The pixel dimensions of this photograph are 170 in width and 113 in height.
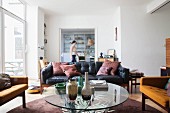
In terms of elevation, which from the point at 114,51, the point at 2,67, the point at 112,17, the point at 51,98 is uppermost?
the point at 112,17

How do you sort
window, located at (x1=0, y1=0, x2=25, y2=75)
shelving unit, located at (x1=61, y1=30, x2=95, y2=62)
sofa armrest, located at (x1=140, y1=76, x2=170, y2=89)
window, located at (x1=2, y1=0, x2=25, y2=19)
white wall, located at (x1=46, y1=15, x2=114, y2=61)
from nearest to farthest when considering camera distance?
sofa armrest, located at (x1=140, y1=76, x2=170, y2=89) < window, located at (x1=0, y1=0, x2=25, y2=75) < window, located at (x1=2, y1=0, x2=25, y2=19) < white wall, located at (x1=46, y1=15, x2=114, y2=61) < shelving unit, located at (x1=61, y1=30, x2=95, y2=62)

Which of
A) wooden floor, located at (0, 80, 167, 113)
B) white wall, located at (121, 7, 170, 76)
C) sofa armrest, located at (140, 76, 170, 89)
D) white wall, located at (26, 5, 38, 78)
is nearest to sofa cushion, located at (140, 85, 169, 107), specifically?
sofa armrest, located at (140, 76, 170, 89)

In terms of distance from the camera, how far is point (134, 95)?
4160mm

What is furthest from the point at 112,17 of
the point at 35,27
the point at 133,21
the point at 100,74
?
the point at 100,74

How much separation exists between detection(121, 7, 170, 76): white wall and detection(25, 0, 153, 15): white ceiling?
1.69 feet

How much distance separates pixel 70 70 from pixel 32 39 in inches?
117

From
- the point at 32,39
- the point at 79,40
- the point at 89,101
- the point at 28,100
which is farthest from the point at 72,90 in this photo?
the point at 79,40

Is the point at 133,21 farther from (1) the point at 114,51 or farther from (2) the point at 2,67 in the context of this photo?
(2) the point at 2,67

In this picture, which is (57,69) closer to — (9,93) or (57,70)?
(57,70)

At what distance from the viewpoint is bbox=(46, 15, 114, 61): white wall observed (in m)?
8.00

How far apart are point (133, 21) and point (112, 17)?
164 centimetres

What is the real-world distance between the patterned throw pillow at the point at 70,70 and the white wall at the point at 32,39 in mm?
2457

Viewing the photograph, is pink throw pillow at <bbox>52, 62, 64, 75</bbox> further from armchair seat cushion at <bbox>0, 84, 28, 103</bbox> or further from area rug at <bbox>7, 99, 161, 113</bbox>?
armchair seat cushion at <bbox>0, 84, 28, 103</bbox>

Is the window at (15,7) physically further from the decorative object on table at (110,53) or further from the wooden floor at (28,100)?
the decorative object on table at (110,53)
